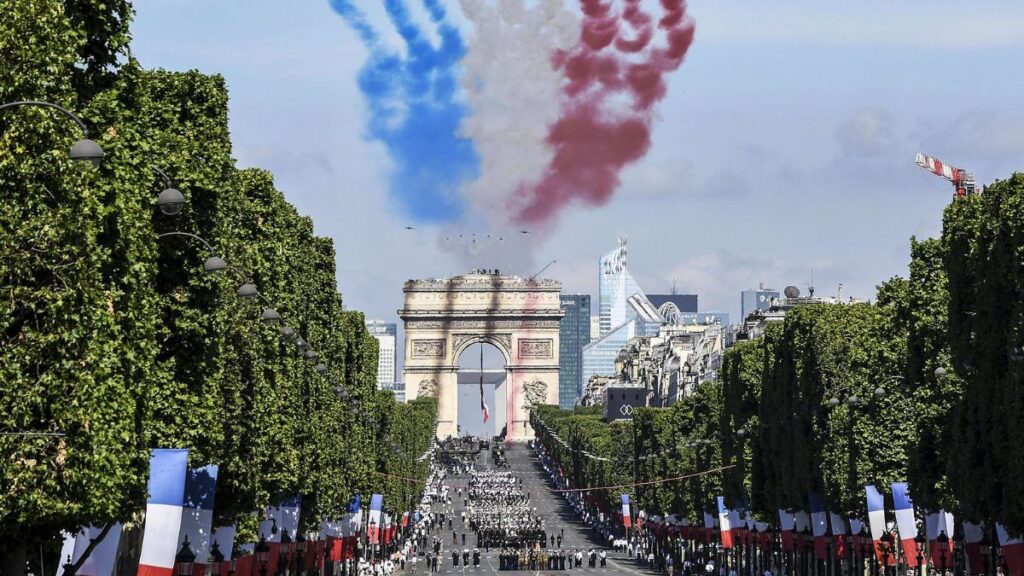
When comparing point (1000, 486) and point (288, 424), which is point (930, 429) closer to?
point (1000, 486)

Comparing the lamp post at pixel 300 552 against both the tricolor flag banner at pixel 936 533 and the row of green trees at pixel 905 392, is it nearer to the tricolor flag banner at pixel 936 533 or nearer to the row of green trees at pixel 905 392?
the row of green trees at pixel 905 392

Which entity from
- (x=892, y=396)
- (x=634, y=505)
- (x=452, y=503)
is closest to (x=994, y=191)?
(x=892, y=396)

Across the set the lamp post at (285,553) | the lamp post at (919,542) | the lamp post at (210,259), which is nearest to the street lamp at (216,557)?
the lamp post at (210,259)

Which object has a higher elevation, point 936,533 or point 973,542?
point 936,533

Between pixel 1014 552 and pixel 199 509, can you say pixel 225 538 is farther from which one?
pixel 1014 552

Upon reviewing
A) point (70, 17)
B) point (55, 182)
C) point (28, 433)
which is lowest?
point (28, 433)

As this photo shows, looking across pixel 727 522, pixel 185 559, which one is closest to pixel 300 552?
pixel 185 559

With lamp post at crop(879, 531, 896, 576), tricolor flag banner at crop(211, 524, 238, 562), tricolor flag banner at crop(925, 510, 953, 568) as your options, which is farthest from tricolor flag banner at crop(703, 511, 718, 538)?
tricolor flag banner at crop(211, 524, 238, 562)
